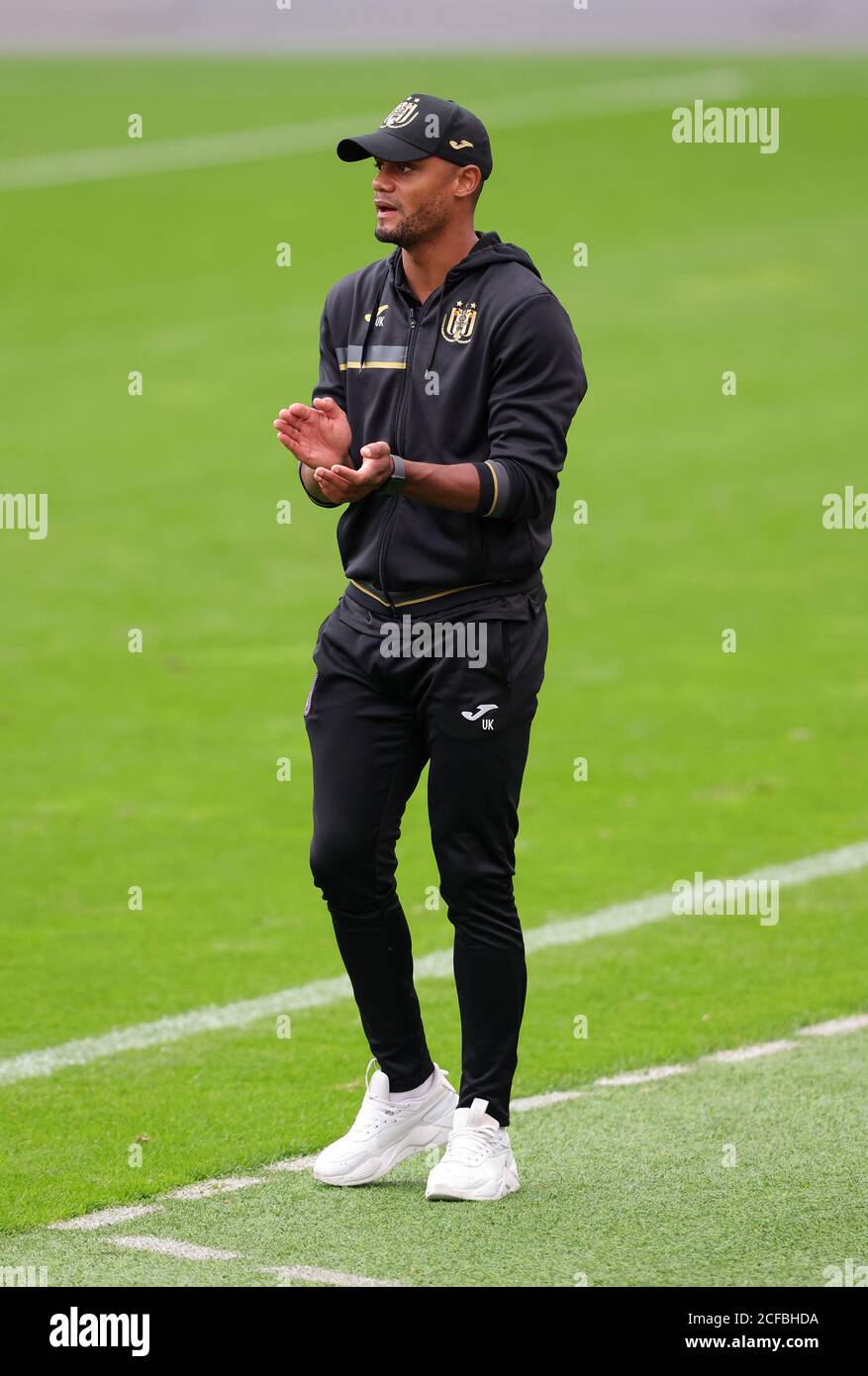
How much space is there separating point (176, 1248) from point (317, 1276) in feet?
1.33

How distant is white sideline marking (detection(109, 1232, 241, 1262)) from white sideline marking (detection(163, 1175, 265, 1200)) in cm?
33

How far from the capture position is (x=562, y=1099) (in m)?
5.84

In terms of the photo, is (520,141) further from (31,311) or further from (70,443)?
(70,443)

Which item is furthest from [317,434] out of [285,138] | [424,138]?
[285,138]

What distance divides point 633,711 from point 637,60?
95.3 feet

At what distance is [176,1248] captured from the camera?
4578 millimetres

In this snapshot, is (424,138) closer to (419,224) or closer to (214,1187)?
(419,224)

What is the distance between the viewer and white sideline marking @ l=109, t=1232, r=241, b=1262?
4.50m

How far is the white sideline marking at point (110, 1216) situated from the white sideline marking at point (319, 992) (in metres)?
1.24

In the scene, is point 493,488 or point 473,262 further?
point 473,262

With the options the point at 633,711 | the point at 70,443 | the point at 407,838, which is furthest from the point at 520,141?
the point at 407,838

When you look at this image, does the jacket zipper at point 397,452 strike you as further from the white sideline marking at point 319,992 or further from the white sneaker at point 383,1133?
the white sideline marking at point 319,992

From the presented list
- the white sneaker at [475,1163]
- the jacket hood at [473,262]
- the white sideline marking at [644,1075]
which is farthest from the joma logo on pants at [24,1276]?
the jacket hood at [473,262]
